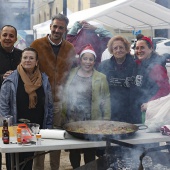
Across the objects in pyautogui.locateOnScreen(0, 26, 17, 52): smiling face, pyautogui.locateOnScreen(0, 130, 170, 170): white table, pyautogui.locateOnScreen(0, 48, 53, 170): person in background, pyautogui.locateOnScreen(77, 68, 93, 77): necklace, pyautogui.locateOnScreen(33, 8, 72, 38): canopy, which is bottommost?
pyautogui.locateOnScreen(0, 130, 170, 170): white table

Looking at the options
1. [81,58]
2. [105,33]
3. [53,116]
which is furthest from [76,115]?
[105,33]

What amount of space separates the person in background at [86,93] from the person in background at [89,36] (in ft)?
3.23

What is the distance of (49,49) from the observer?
4.00 meters

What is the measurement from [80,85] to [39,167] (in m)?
1.00

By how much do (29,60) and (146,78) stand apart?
1.28m

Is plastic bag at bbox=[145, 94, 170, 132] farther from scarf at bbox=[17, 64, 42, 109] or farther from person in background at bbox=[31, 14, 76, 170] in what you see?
scarf at bbox=[17, 64, 42, 109]

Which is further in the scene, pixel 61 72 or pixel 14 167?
pixel 61 72

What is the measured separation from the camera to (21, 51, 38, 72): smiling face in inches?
145

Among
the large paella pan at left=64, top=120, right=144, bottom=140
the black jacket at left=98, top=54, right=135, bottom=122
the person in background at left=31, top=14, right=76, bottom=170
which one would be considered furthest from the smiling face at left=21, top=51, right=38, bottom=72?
the black jacket at left=98, top=54, right=135, bottom=122

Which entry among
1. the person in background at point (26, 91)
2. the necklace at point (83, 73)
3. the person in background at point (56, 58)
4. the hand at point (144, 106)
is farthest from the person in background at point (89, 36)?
the person in background at point (26, 91)

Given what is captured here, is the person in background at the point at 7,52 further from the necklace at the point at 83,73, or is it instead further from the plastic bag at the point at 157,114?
the plastic bag at the point at 157,114

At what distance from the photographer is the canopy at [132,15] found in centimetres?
920

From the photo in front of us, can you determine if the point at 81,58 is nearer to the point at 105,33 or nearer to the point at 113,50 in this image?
the point at 113,50

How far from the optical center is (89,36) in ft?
16.5
